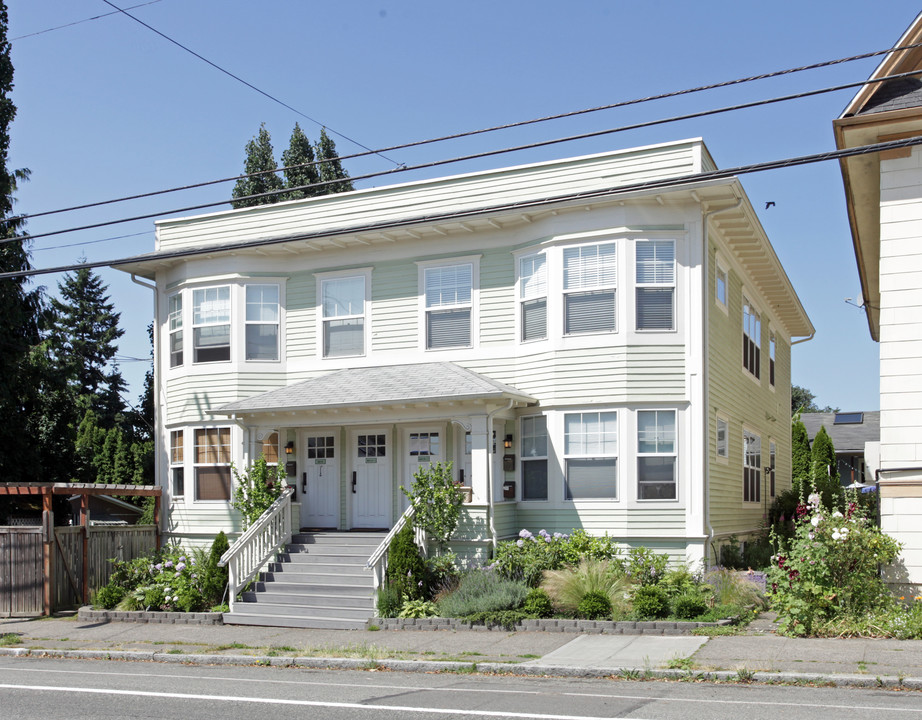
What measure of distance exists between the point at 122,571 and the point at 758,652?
39.4ft

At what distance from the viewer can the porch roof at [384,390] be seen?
16.6 metres

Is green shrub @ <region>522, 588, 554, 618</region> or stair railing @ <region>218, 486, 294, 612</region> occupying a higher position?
stair railing @ <region>218, 486, 294, 612</region>

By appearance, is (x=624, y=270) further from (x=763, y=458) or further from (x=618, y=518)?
(x=763, y=458)

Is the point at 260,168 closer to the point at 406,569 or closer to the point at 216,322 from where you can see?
the point at 216,322

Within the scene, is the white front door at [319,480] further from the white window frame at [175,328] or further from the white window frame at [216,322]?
the white window frame at [175,328]

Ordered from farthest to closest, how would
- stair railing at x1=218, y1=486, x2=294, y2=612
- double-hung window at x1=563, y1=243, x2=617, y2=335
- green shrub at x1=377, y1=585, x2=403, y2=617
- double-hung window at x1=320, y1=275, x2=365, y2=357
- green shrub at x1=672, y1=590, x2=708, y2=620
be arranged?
double-hung window at x1=320, y1=275, x2=365, y2=357 < double-hung window at x1=563, y1=243, x2=617, y2=335 < stair railing at x1=218, y1=486, x2=294, y2=612 < green shrub at x1=377, y1=585, x2=403, y2=617 < green shrub at x1=672, y1=590, x2=708, y2=620

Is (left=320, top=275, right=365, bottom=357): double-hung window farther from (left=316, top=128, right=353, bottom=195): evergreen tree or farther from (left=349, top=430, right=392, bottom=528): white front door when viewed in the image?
(left=316, top=128, right=353, bottom=195): evergreen tree

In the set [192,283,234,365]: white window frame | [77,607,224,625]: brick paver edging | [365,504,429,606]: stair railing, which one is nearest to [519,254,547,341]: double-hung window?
[365,504,429,606]: stair railing

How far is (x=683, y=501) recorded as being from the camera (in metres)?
16.5

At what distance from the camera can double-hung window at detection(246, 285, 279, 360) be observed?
65.1 ft

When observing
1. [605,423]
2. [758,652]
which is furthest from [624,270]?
[758,652]

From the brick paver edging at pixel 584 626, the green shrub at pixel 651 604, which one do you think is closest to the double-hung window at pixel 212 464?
the brick paver edging at pixel 584 626

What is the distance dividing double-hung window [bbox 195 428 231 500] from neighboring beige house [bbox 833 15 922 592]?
12.2 meters

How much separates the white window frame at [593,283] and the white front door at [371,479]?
4317 mm
